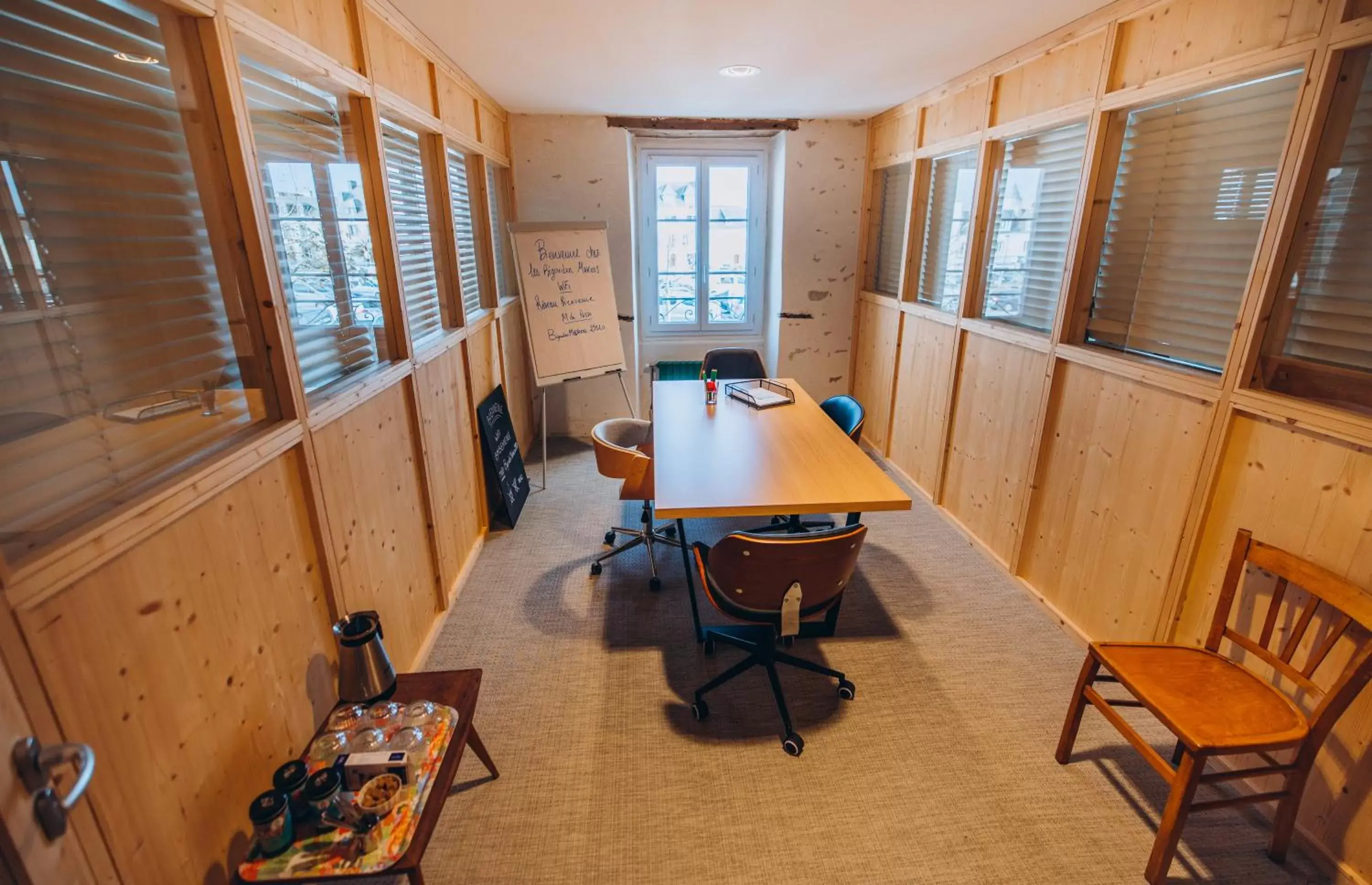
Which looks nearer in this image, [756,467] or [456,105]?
[756,467]

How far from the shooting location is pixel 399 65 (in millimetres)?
2490

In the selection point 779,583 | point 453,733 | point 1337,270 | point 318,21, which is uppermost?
point 318,21

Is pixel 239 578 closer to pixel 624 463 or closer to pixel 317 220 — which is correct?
pixel 317 220

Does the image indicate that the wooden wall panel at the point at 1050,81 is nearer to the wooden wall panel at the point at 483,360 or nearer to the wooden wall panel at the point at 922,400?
the wooden wall panel at the point at 922,400

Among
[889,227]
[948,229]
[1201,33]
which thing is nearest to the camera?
[1201,33]

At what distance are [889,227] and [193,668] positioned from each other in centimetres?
505

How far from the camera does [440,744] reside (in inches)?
64.6

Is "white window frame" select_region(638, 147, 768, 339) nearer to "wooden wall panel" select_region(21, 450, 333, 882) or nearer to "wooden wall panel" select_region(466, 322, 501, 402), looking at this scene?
"wooden wall panel" select_region(466, 322, 501, 402)

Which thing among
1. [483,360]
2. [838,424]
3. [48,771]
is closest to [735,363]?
[838,424]

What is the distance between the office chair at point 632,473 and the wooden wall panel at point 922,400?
72.8 inches

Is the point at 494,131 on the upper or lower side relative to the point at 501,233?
upper

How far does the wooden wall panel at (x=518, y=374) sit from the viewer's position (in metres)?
4.39

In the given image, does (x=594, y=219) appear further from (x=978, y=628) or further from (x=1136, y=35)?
(x=978, y=628)

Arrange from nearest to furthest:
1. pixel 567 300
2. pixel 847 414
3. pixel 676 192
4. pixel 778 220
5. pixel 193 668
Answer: pixel 193 668 → pixel 847 414 → pixel 567 300 → pixel 778 220 → pixel 676 192
